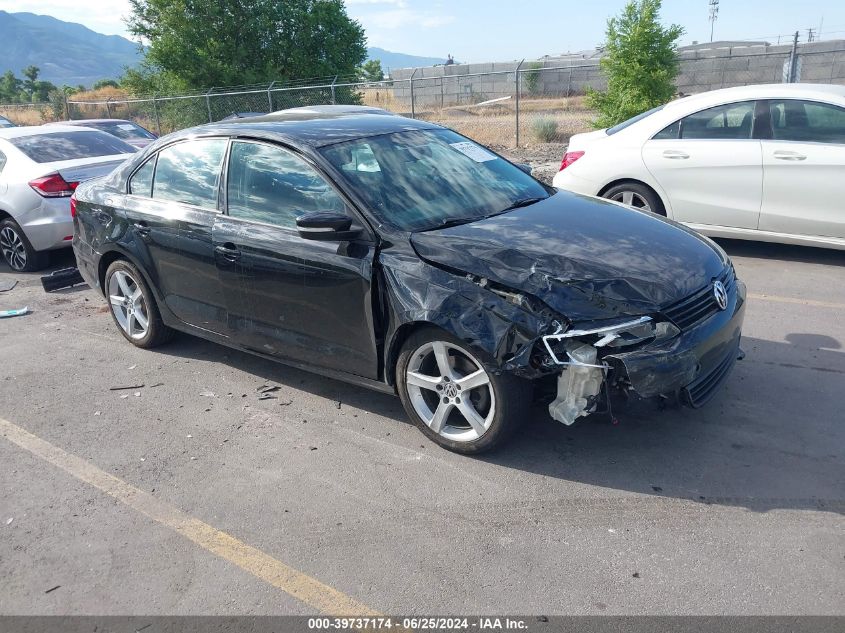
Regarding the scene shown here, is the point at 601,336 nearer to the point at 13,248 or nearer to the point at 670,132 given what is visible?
the point at 670,132

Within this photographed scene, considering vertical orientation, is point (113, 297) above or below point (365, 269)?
below

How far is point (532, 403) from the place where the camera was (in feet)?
12.3

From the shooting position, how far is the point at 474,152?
16.8 ft

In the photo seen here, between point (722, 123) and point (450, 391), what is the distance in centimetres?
496

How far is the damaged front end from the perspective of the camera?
134 inches

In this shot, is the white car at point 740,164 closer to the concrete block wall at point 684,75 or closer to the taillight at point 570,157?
the taillight at point 570,157

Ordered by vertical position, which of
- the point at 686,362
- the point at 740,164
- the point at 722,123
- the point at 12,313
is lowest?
the point at 12,313

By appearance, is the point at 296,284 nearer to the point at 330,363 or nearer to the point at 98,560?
the point at 330,363

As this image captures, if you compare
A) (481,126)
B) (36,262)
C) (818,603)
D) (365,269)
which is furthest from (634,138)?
(481,126)

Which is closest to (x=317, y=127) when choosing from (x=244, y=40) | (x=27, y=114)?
(x=244, y=40)

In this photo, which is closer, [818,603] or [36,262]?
[818,603]

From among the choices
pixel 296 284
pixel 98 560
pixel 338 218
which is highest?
pixel 338 218

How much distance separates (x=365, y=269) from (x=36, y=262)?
625 centimetres

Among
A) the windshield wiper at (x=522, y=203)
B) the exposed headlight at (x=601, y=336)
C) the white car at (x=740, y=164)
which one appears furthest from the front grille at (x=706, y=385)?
the white car at (x=740, y=164)
